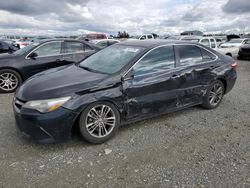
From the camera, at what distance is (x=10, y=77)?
5.79m

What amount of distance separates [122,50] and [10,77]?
3.66 metres

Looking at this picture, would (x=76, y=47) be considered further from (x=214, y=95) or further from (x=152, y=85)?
(x=214, y=95)

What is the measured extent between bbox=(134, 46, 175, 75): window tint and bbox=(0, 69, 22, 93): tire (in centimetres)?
404

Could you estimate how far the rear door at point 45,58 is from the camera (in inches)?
234

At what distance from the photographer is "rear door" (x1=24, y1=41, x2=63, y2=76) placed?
5.94 metres

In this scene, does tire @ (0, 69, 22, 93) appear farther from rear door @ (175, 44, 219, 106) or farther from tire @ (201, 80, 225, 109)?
tire @ (201, 80, 225, 109)

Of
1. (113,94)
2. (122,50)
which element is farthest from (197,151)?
(122,50)

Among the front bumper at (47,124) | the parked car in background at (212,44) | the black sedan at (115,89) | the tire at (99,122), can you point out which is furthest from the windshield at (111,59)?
the parked car in background at (212,44)

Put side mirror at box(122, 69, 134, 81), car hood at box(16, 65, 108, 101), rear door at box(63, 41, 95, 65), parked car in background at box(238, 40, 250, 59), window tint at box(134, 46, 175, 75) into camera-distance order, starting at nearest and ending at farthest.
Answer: car hood at box(16, 65, 108, 101) < side mirror at box(122, 69, 134, 81) < window tint at box(134, 46, 175, 75) < rear door at box(63, 41, 95, 65) < parked car in background at box(238, 40, 250, 59)

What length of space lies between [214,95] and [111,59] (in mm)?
2395

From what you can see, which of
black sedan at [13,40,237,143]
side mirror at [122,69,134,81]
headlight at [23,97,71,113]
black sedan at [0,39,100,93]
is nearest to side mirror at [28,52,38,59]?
black sedan at [0,39,100,93]

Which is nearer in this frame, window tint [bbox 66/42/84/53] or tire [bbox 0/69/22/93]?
tire [bbox 0/69/22/93]

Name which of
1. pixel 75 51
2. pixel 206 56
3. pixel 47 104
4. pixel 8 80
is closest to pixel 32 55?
pixel 8 80

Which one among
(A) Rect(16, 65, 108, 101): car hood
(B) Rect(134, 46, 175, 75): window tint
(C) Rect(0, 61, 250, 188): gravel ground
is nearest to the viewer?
(C) Rect(0, 61, 250, 188): gravel ground
